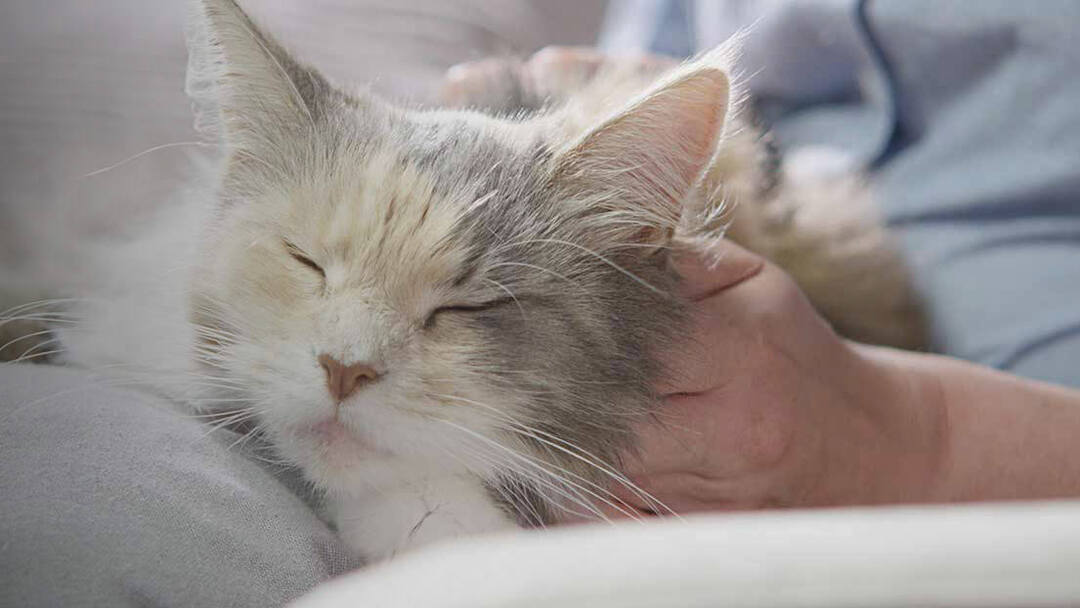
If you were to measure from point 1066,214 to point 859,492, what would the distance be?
29.4 inches

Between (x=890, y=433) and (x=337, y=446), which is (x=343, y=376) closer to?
(x=337, y=446)

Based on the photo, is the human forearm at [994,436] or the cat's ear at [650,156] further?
the human forearm at [994,436]

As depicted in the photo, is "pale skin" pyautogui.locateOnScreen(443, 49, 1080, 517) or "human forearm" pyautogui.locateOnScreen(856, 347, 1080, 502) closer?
"pale skin" pyautogui.locateOnScreen(443, 49, 1080, 517)

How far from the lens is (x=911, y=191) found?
1.62 m

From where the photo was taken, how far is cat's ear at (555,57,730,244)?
82 centimetres

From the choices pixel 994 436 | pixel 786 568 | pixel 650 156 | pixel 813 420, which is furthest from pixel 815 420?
pixel 786 568

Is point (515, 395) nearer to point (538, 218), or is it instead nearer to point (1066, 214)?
point (538, 218)

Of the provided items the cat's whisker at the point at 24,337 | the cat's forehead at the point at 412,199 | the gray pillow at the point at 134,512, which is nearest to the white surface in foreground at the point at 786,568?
the gray pillow at the point at 134,512

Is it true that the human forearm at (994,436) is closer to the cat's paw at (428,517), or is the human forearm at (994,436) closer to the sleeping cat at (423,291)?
the sleeping cat at (423,291)

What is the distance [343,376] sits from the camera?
0.78 m

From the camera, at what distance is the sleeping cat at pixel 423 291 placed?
82 centimetres

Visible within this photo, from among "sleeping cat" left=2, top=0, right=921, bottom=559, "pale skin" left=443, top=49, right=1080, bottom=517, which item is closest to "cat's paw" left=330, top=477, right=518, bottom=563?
"sleeping cat" left=2, top=0, right=921, bottom=559

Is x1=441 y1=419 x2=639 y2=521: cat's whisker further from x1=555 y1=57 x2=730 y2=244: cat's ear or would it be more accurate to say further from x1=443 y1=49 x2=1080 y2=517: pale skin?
x1=555 y1=57 x2=730 y2=244: cat's ear

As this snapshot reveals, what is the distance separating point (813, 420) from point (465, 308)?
0.46m
